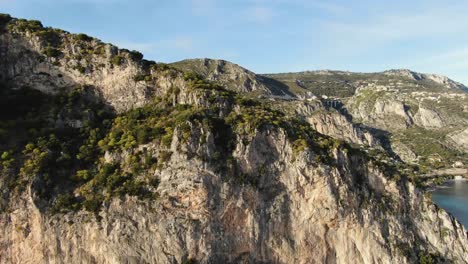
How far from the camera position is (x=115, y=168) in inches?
1463

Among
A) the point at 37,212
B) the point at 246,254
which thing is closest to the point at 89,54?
the point at 37,212

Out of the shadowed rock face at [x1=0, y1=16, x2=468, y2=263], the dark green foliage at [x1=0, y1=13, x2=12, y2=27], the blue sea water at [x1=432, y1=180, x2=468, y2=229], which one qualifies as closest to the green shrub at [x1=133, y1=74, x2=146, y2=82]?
the shadowed rock face at [x1=0, y1=16, x2=468, y2=263]

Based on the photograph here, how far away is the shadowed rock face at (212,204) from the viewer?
33469 millimetres

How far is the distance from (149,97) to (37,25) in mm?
17111

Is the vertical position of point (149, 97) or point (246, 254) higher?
point (149, 97)

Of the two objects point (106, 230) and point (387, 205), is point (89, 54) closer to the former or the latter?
point (106, 230)

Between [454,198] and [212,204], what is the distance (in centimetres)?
→ 10378

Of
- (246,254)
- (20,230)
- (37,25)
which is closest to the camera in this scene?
(20,230)

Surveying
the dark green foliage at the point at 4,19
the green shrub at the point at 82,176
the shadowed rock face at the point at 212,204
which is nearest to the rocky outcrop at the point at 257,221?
the shadowed rock face at the point at 212,204

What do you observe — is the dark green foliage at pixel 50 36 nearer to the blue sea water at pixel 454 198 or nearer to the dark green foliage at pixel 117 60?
the dark green foliage at pixel 117 60

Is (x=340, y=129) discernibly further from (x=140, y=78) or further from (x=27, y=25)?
(x=27, y=25)

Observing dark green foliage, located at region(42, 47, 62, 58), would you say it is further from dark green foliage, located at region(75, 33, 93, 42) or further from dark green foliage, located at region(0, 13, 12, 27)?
dark green foliage, located at region(0, 13, 12, 27)

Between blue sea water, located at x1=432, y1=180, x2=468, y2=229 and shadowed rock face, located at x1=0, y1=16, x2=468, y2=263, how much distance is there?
5815 cm

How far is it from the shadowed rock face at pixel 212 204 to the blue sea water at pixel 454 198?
191 feet
